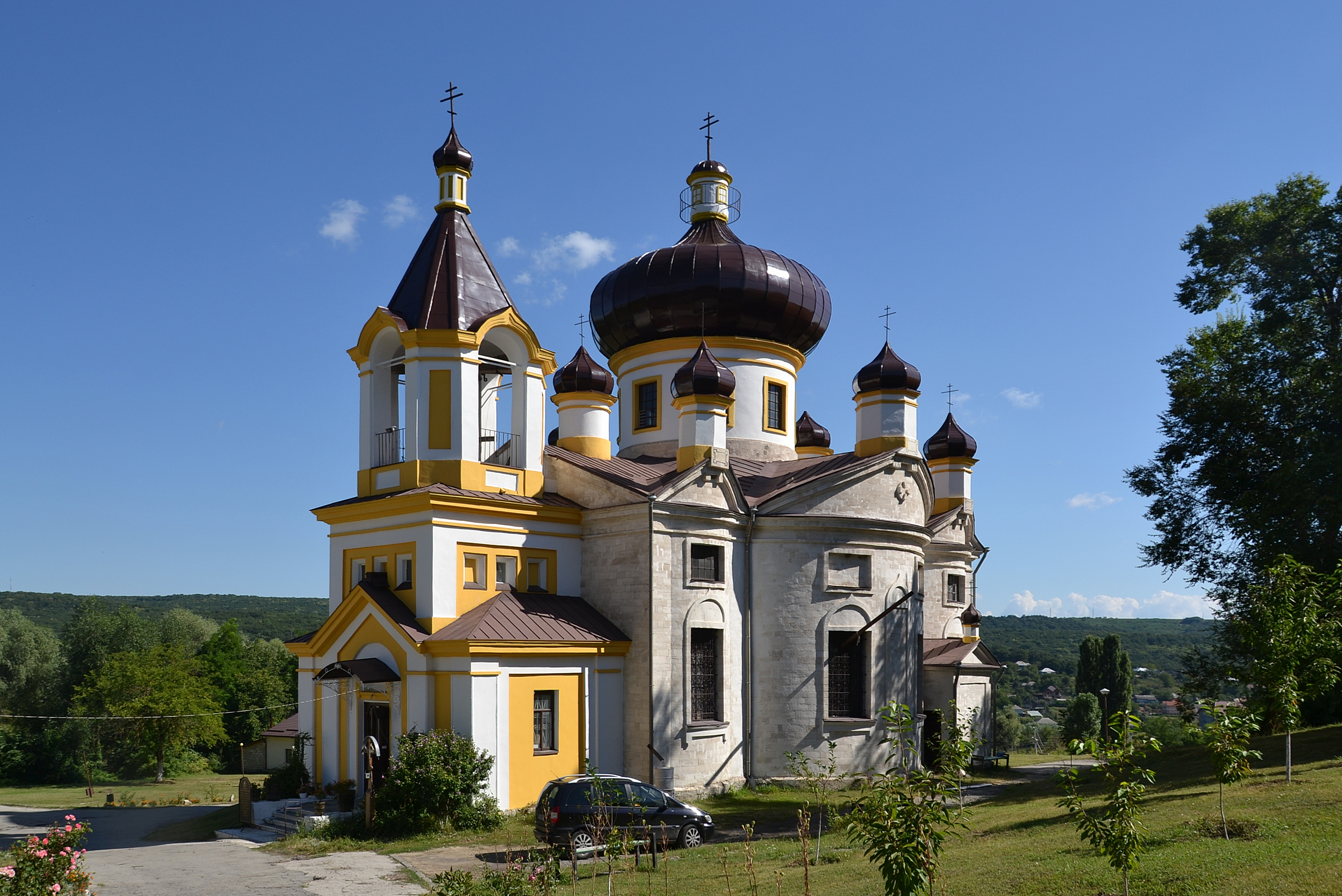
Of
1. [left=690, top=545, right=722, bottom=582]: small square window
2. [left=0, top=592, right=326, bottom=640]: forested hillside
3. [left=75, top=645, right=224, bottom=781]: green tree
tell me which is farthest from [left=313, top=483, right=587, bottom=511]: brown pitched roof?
[left=0, top=592, right=326, bottom=640]: forested hillside

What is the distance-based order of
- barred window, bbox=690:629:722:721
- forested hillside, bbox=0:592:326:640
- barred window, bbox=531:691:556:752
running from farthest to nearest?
1. forested hillside, bbox=0:592:326:640
2. barred window, bbox=690:629:722:721
3. barred window, bbox=531:691:556:752

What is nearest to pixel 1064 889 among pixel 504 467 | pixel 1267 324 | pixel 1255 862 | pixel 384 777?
pixel 1255 862

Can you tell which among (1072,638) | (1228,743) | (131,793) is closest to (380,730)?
(1228,743)

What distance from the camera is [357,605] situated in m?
20.8

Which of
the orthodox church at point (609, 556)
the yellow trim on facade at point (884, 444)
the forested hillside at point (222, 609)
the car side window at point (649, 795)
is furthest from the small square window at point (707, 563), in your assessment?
the forested hillside at point (222, 609)

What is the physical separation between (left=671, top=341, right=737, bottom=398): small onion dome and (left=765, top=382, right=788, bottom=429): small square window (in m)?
3.79

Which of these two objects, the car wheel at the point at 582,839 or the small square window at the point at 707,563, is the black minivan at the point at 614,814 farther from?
the small square window at the point at 707,563

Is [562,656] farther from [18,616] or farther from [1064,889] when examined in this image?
[18,616]

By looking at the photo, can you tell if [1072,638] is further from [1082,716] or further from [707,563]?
[707,563]

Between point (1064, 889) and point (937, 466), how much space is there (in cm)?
2467

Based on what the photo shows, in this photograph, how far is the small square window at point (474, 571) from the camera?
20531 mm

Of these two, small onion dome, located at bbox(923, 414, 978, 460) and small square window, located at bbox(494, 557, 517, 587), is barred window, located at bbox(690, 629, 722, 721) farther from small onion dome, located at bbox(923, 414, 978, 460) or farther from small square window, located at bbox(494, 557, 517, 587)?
small onion dome, located at bbox(923, 414, 978, 460)

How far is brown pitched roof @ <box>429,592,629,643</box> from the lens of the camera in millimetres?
19406

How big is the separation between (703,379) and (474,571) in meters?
6.39
